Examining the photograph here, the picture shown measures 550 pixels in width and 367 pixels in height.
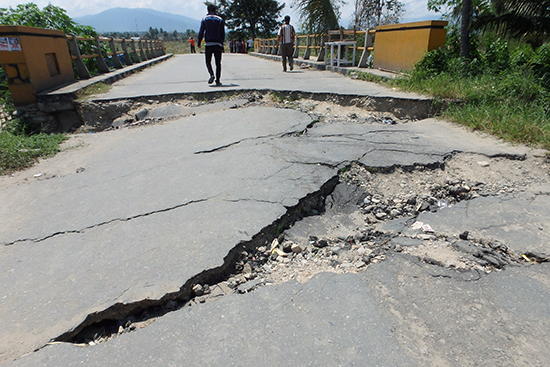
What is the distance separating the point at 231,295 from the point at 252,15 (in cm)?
5354

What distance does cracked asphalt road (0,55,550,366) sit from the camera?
1.58m

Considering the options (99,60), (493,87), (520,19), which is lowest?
(493,87)

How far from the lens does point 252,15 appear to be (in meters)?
49.3

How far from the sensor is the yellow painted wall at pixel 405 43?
7570mm

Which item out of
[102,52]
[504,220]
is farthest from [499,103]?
[102,52]

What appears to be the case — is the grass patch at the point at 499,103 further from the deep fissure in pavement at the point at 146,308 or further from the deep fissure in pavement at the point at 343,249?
the deep fissure in pavement at the point at 146,308

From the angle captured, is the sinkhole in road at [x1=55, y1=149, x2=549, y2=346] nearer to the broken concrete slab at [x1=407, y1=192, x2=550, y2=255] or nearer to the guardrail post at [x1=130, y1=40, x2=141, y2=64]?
the broken concrete slab at [x1=407, y1=192, x2=550, y2=255]

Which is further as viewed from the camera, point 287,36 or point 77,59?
point 287,36

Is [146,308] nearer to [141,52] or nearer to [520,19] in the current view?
[520,19]

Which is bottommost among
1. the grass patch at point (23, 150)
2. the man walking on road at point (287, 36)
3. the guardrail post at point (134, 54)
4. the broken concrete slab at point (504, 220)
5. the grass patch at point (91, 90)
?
the grass patch at point (23, 150)

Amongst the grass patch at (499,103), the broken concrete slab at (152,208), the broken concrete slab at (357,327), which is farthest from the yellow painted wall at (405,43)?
the broken concrete slab at (357,327)

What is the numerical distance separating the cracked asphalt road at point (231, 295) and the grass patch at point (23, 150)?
0.38 meters

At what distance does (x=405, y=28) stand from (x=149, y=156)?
7.04 m

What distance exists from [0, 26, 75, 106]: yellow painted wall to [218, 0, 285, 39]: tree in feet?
152
